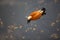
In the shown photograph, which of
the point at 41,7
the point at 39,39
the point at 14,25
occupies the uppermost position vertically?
the point at 41,7

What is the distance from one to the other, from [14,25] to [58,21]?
67 centimetres

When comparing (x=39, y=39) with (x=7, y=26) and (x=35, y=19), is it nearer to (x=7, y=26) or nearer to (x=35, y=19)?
(x=35, y=19)

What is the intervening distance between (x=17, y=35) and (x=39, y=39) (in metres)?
0.34

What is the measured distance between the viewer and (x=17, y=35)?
2146mm

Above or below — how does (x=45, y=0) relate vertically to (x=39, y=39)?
above

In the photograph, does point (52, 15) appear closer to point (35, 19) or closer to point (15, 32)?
point (35, 19)

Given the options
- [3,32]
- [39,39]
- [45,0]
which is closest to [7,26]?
[3,32]

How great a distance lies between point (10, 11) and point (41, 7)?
49cm

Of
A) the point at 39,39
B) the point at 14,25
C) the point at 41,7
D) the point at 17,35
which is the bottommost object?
the point at 39,39

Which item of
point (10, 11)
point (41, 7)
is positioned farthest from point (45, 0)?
point (10, 11)

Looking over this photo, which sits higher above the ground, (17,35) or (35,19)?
(35,19)

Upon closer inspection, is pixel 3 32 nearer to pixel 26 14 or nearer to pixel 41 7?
pixel 26 14

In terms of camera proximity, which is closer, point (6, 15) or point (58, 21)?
point (58, 21)

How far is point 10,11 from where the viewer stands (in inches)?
86.5
